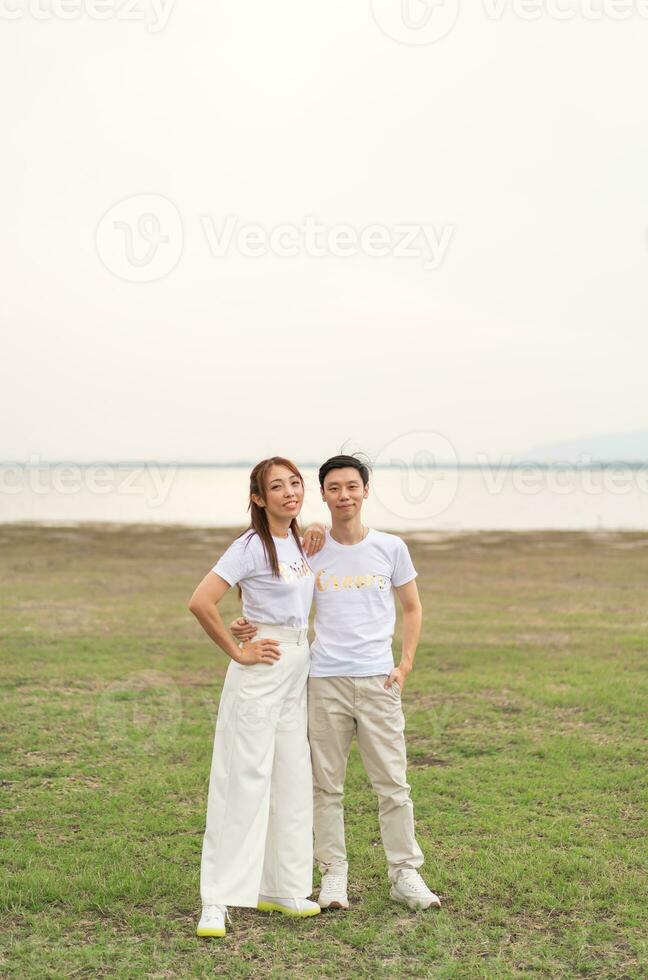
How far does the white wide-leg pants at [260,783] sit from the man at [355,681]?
0.14 metres

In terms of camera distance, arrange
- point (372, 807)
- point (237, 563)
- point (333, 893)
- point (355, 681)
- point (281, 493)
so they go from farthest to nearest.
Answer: point (372, 807) → point (333, 893) → point (355, 681) → point (281, 493) → point (237, 563)

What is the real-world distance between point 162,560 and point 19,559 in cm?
362

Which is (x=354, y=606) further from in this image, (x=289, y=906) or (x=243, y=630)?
(x=289, y=906)

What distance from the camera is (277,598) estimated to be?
4535 millimetres

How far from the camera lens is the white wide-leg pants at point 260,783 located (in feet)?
14.6

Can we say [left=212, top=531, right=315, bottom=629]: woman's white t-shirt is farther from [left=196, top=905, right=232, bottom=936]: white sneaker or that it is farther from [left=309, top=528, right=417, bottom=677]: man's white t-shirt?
[left=196, top=905, right=232, bottom=936]: white sneaker

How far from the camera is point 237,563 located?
442 cm

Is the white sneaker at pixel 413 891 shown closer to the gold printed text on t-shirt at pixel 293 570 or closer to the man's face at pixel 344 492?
the gold printed text on t-shirt at pixel 293 570

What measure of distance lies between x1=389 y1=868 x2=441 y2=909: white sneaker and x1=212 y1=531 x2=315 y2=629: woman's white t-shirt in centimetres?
140

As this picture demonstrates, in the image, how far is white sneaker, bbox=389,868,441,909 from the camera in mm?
4797

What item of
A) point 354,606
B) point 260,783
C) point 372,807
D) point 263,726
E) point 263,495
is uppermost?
point 263,495

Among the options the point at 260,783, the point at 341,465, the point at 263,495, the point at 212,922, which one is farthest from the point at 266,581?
the point at 212,922

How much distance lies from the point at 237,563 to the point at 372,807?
2894 millimetres

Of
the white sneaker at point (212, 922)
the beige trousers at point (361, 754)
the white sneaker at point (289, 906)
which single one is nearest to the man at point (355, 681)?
the beige trousers at point (361, 754)
